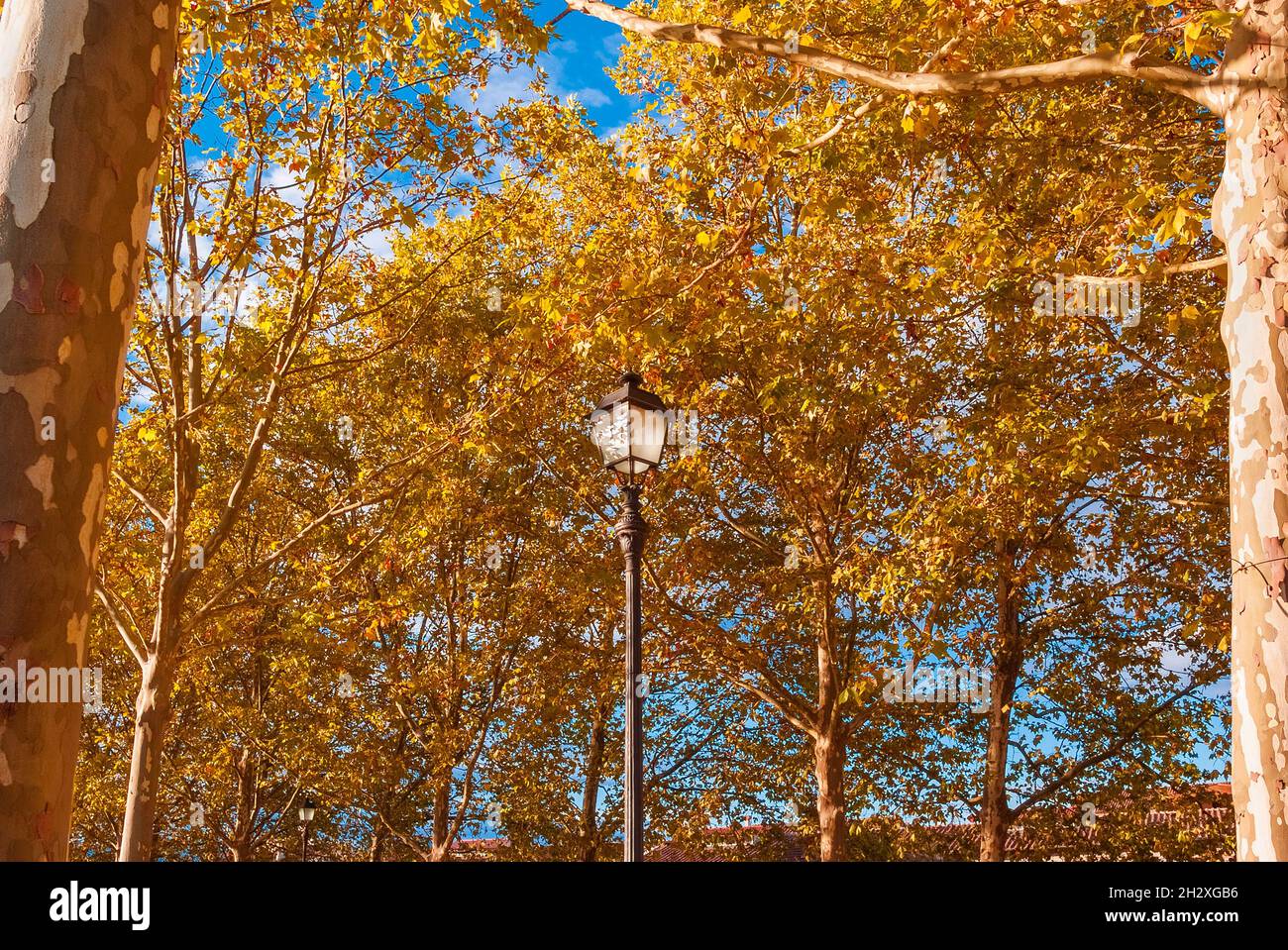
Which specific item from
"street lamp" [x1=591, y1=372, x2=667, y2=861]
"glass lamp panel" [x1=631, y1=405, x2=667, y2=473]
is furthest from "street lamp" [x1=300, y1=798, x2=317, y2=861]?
"glass lamp panel" [x1=631, y1=405, x2=667, y2=473]

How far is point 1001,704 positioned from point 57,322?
14.5 meters

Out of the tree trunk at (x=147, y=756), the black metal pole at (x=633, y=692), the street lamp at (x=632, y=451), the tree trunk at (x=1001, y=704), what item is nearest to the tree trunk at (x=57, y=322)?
the black metal pole at (x=633, y=692)

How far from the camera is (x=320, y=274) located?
431 inches

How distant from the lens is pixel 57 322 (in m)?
2.91

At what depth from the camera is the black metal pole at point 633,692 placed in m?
7.00

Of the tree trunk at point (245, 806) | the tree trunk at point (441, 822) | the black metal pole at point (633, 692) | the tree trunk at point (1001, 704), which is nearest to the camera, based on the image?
the black metal pole at point (633, 692)

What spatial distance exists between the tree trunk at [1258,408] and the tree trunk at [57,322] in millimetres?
5046

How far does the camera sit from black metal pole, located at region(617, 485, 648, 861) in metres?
7.00

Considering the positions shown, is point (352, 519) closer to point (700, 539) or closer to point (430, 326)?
point (430, 326)

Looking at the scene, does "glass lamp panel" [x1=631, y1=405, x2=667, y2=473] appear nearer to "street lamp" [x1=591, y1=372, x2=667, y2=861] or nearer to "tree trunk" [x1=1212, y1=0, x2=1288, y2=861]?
"street lamp" [x1=591, y1=372, x2=667, y2=861]

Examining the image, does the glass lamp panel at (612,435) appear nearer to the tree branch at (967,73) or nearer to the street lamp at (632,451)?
the street lamp at (632,451)

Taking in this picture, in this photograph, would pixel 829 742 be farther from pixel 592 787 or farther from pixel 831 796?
pixel 592 787
